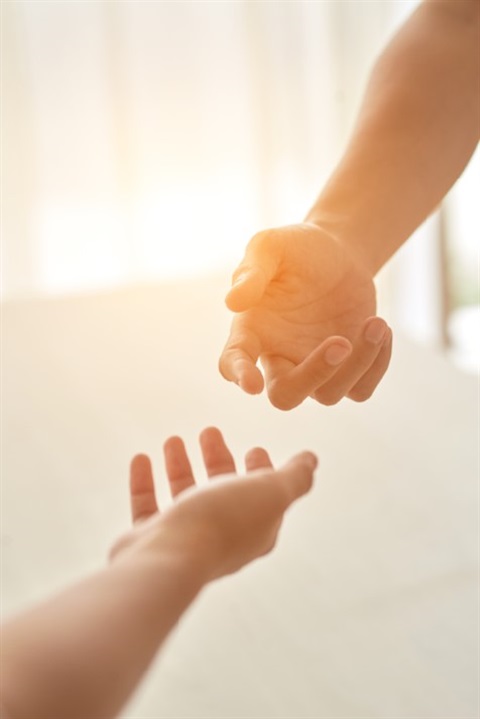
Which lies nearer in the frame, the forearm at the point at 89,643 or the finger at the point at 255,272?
the forearm at the point at 89,643

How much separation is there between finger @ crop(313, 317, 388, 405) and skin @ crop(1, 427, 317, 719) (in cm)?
10

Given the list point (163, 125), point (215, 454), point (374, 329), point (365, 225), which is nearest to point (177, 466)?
point (215, 454)

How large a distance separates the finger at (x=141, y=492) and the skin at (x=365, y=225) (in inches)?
2.6

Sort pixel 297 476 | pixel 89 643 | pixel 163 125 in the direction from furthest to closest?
pixel 163 125 → pixel 297 476 → pixel 89 643

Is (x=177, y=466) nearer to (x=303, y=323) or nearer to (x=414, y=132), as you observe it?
(x=303, y=323)

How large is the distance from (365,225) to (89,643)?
43 cm

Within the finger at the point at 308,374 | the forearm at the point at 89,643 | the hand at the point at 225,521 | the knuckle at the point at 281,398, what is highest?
the finger at the point at 308,374

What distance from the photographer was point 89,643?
14.8 inches

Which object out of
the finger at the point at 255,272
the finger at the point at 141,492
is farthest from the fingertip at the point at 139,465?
the finger at the point at 255,272

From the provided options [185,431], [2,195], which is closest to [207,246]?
[2,195]

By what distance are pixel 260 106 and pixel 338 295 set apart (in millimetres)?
1209

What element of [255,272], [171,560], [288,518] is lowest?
[288,518]

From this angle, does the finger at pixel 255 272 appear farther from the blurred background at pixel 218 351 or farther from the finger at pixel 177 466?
the blurred background at pixel 218 351

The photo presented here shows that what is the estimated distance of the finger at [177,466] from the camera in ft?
1.77
